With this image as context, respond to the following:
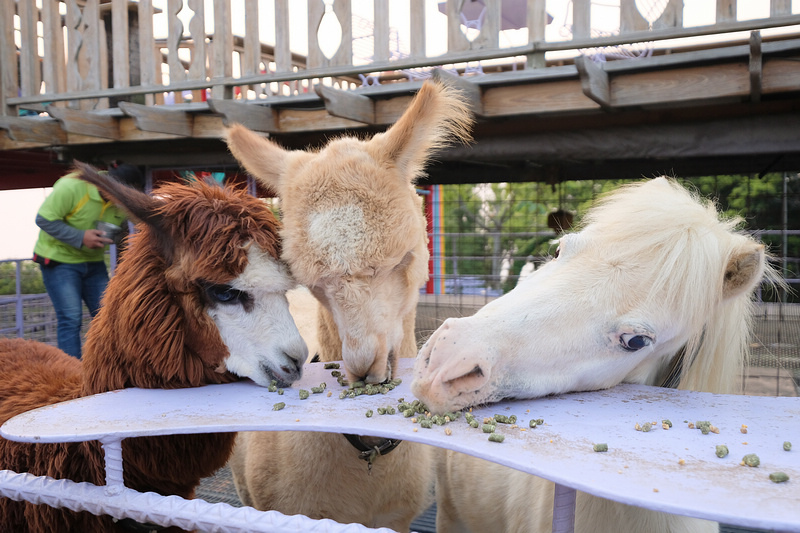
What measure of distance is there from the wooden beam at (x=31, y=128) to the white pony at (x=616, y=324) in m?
5.72

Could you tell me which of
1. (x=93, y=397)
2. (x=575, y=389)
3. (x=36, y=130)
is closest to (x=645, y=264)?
(x=575, y=389)

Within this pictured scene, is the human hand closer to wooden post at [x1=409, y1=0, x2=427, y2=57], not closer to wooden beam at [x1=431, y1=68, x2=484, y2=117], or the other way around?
wooden post at [x1=409, y1=0, x2=427, y2=57]

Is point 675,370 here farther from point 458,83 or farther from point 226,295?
point 458,83

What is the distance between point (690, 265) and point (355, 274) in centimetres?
94

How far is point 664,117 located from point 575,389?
3543mm

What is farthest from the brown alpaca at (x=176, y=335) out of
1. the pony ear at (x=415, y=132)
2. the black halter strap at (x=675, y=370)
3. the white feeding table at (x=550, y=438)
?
the black halter strap at (x=675, y=370)

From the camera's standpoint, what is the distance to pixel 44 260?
4320 mm

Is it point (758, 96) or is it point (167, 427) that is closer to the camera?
point (167, 427)

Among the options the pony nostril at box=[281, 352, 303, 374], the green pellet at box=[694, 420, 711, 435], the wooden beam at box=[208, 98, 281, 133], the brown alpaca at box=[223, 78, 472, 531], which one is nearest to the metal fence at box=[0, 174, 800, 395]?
the wooden beam at box=[208, 98, 281, 133]

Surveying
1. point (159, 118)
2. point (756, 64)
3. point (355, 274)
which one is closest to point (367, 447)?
point (355, 274)

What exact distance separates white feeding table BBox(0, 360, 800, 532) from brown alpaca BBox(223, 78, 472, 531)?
0.30 metres

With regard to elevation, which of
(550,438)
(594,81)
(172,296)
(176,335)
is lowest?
(550,438)

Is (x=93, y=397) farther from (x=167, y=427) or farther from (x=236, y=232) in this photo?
(x=236, y=232)

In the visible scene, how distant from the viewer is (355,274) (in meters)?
1.77
